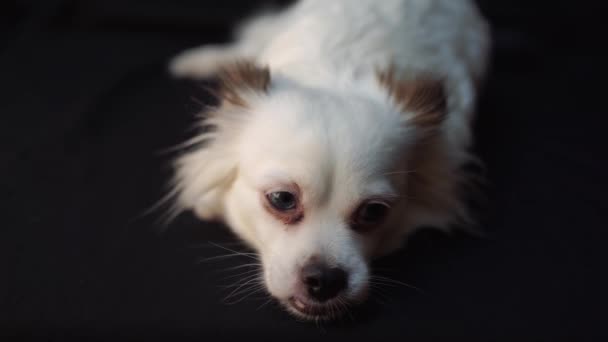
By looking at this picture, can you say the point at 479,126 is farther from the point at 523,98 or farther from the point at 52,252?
the point at 52,252

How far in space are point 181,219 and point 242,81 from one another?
389 mm

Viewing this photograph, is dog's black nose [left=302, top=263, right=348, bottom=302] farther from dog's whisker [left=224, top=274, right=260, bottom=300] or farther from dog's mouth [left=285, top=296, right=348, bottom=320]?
dog's whisker [left=224, top=274, right=260, bottom=300]

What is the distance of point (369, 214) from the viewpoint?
1.17m

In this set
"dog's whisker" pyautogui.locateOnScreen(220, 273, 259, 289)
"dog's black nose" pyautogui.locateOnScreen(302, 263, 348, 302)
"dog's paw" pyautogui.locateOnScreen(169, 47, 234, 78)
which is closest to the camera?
"dog's black nose" pyautogui.locateOnScreen(302, 263, 348, 302)

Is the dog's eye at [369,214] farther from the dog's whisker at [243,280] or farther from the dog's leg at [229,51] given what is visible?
the dog's leg at [229,51]

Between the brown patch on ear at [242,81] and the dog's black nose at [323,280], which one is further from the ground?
the brown patch on ear at [242,81]

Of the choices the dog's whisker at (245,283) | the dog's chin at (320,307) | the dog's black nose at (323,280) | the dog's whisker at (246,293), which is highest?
the dog's whisker at (245,283)

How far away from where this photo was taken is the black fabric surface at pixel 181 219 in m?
1.14

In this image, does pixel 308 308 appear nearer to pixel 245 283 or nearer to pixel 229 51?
pixel 245 283

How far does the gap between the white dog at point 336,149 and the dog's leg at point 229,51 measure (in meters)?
0.41

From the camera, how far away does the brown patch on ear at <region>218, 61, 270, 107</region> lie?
127cm

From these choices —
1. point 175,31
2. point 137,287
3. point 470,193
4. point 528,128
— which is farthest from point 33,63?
point 528,128

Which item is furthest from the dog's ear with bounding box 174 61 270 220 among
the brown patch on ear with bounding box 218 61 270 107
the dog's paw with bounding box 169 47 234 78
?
the dog's paw with bounding box 169 47 234 78

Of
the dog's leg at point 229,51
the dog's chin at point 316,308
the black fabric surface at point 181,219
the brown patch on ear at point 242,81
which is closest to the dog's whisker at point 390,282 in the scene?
the black fabric surface at point 181,219
